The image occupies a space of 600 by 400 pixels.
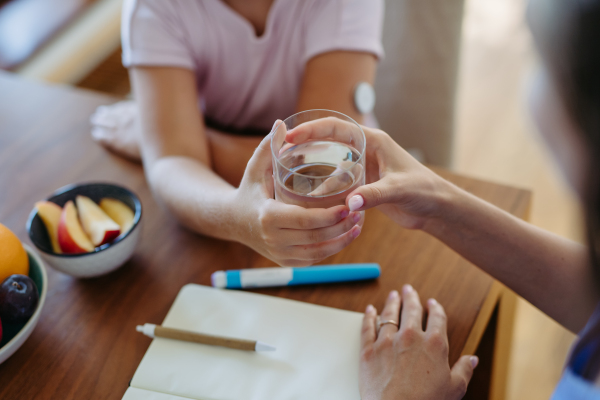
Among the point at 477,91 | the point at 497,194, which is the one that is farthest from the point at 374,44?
the point at 477,91

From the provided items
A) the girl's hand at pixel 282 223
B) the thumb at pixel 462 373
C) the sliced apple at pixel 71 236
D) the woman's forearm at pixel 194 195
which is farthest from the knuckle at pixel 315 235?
the sliced apple at pixel 71 236

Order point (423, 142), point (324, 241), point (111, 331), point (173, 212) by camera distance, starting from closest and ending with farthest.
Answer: point (324, 241) → point (111, 331) → point (173, 212) → point (423, 142)

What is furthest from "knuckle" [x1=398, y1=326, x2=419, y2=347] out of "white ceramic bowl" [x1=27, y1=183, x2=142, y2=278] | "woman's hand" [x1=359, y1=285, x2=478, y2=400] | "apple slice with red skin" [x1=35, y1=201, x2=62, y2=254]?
"apple slice with red skin" [x1=35, y1=201, x2=62, y2=254]

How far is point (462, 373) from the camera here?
627mm

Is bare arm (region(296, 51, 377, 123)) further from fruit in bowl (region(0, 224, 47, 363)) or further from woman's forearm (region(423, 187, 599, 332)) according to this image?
fruit in bowl (region(0, 224, 47, 363))

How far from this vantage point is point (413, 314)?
0.68m

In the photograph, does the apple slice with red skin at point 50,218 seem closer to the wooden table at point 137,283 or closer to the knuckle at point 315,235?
the wooden table at point 137,283

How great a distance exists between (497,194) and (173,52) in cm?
68

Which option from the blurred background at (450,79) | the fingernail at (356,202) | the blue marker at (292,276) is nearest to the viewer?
the fingernail at (356,202)

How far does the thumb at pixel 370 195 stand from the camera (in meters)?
0.54

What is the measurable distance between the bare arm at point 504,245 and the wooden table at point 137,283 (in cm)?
5

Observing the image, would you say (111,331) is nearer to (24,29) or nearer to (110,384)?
(110,384)

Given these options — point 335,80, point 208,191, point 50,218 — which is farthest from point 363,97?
point 50,218

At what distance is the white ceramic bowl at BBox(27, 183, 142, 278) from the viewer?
71cm
